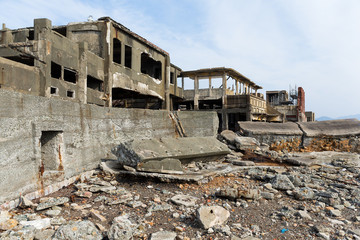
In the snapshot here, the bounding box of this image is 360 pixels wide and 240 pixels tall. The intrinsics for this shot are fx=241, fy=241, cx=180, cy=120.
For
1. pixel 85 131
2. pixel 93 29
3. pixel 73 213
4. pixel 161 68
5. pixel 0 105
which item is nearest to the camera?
pixel 0 105

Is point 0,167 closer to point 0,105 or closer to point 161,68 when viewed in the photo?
point 0,105

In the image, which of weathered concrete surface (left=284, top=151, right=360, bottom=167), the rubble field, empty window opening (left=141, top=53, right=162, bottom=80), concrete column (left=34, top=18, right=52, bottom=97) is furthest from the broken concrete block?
empty window opening (left=141, top=53, right=162, bottom=80)

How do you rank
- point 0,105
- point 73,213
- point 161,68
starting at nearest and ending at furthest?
point 0,105
point 73,213
point 161,68

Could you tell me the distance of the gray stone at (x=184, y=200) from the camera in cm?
441

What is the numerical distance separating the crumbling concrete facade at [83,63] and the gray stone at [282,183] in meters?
10.0

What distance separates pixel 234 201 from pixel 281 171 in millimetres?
3247

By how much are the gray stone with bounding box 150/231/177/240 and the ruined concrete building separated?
75.9 ft

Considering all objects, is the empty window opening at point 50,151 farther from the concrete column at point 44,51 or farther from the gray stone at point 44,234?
the concrete column at point 44,51

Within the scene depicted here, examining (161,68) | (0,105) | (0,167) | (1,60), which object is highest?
(161,68)

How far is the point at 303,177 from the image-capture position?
6426mm

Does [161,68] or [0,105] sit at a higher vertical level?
[161,68]

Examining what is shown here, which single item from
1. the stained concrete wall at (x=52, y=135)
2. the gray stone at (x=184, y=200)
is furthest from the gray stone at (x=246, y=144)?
the gray stone at (x=184, y=200)

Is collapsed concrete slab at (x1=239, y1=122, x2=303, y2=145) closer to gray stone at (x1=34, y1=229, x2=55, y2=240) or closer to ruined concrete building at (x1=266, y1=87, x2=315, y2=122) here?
gray stone at (x1=34, y1=229, x2=55, y2=240)

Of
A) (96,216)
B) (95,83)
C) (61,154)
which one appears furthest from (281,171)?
(95,83)
